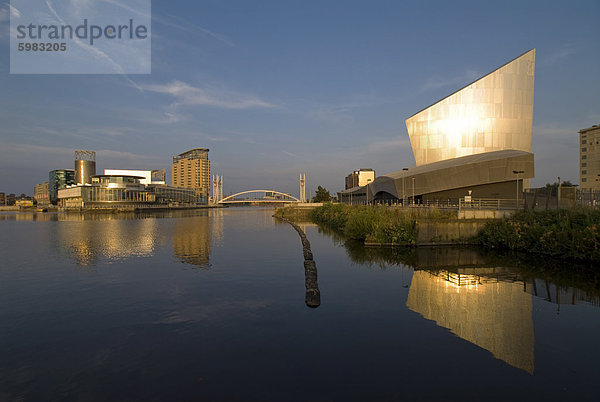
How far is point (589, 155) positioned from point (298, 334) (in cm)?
11727

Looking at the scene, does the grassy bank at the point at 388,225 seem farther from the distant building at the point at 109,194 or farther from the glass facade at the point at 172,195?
the glass facade at the point at 172,195

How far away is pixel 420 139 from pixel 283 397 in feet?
180

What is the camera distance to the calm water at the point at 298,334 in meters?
6.13

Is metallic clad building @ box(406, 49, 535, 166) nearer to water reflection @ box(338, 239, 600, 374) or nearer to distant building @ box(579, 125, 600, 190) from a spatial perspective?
water reflection @ box(338, 239, 600, 374)

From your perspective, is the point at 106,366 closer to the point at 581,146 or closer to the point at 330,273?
the point at 330,273

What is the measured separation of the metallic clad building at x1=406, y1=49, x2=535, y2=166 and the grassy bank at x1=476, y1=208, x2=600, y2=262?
31.7m

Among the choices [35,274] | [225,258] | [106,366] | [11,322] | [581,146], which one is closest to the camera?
[106,366]

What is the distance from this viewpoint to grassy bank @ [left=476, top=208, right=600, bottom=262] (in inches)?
656

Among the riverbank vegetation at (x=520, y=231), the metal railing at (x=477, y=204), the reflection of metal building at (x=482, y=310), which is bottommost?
the reflection of metal building at (x=482, y=310)

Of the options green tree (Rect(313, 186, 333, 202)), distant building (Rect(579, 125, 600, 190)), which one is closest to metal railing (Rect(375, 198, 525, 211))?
green tree (Rect(313, 186, 333, 202))

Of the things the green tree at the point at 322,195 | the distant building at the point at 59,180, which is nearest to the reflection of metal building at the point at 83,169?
the distant building at the point at 59,180

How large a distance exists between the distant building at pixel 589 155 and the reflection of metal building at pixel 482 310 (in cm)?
10176

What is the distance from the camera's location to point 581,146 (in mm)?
94750

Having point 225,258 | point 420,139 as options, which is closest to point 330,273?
point 225,258
